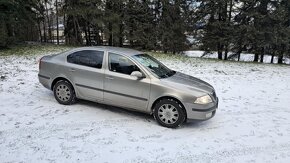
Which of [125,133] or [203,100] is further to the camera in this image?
[203,100]

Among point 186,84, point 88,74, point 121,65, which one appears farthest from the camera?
point 88,74

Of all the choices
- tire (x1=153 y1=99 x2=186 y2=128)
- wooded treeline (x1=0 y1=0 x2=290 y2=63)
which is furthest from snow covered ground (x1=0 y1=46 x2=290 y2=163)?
wooded treeline (x1=0 y1=0 x2=290 y2=63)

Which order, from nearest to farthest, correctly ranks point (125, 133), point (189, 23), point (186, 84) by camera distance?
point (125, 133) → point (186, 84) → point (189, 23)

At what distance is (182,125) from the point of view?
18.6ft

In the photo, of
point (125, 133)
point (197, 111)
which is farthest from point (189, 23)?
point (125, 133)

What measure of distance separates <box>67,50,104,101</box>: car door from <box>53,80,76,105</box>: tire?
181 millimetres

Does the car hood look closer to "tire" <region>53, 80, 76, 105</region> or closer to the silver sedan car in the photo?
the silver sedan car

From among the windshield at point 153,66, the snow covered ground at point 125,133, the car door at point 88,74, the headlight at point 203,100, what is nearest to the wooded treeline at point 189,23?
the snow covered ground at point 125,133

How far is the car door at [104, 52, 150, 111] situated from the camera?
5.55m

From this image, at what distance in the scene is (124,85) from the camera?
5652 mm

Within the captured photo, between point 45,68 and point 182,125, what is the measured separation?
11.9 feet

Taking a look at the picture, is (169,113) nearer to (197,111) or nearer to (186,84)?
(197,111)

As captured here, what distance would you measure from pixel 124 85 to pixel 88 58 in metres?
1.22

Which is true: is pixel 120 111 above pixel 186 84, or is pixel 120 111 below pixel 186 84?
below
